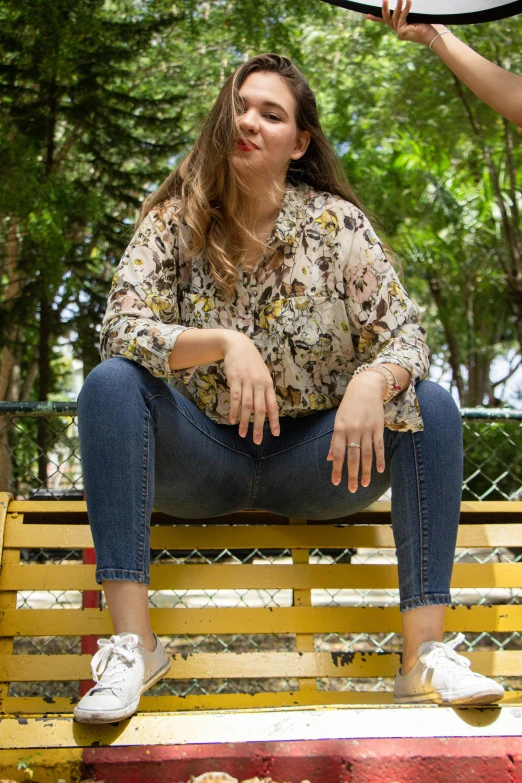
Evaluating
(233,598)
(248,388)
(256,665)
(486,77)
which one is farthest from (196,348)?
(233,598)

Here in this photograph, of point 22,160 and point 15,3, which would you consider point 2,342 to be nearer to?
point 22,160

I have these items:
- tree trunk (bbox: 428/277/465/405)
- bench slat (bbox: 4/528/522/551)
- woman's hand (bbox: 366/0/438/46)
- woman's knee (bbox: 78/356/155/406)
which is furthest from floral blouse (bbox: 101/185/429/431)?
tree trunk (bbox: 428/277/465/405)

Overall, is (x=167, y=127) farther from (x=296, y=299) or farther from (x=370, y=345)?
(x=370, y=345)

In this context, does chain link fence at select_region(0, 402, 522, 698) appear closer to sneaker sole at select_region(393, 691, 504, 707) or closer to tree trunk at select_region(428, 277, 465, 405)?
sneaker sole at select_region(393, 691, 504, 707)

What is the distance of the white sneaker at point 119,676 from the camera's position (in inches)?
50.2

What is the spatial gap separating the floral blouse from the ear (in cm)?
19

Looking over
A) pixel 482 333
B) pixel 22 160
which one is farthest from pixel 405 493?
pixel 482 333

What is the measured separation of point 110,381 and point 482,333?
622 inches

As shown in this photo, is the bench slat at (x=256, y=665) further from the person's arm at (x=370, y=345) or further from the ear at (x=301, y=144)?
the ear at (x=301, y=144)

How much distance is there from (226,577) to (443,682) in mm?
760

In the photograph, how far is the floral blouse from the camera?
1891mm

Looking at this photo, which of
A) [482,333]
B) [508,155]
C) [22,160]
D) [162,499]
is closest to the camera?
[162,499]

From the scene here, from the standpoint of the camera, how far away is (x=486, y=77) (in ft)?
6.22

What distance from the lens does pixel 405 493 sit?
1678mm
